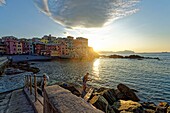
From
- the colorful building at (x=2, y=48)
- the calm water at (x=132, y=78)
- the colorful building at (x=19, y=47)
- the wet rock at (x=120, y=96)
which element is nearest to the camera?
the wet rock at (x=120, y=96)

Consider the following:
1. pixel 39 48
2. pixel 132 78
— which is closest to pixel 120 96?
pixel 132 78

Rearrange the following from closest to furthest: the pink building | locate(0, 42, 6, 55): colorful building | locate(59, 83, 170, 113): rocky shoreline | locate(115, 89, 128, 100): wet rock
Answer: locate(59, 83, 170, 113): rocky shoreline → locate(115, 89, 128, 100): wet rock → locate(0, 42, 6, 55): colorful building → the pink building

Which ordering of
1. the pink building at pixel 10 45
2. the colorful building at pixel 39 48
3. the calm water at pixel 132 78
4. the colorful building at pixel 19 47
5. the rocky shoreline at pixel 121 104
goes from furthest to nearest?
the colorful building at pixel 39 48, the colorful building at pixel 19 47, the pink building at pixel 10 45, the calm water at pixel 132 78, the rocky shoreline at pixel 121 104

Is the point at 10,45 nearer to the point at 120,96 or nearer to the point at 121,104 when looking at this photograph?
the point at 120,96

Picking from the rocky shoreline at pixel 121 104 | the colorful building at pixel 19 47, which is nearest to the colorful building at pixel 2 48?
the colorful building at pixel 19 47

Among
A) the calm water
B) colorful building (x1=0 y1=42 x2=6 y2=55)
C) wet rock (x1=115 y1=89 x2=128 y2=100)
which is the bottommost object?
the calm water

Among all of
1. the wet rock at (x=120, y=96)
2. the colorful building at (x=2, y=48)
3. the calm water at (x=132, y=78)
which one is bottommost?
the calm water at (x=132, y=78)

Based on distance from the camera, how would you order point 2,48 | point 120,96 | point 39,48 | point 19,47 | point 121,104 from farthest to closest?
point 39,48
point 19,47
point 2,48
point 120,96
point 121,104

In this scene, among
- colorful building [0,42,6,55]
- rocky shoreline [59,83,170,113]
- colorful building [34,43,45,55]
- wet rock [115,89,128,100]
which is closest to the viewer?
rocky shoreline [59,83,170,113]

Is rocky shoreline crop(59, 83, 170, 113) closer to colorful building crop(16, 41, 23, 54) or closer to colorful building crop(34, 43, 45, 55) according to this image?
colorful building crop(16, 41, 23, 54)

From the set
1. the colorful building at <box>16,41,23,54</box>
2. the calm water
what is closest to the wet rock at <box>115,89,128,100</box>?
the calm water

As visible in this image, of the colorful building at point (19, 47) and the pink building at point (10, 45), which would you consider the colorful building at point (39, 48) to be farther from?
the pink building at point (10, 45)

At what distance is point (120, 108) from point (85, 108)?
8.57 m

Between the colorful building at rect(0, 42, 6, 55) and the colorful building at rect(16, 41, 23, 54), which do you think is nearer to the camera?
the colorful building at rect(0, 42, 6, 55)
